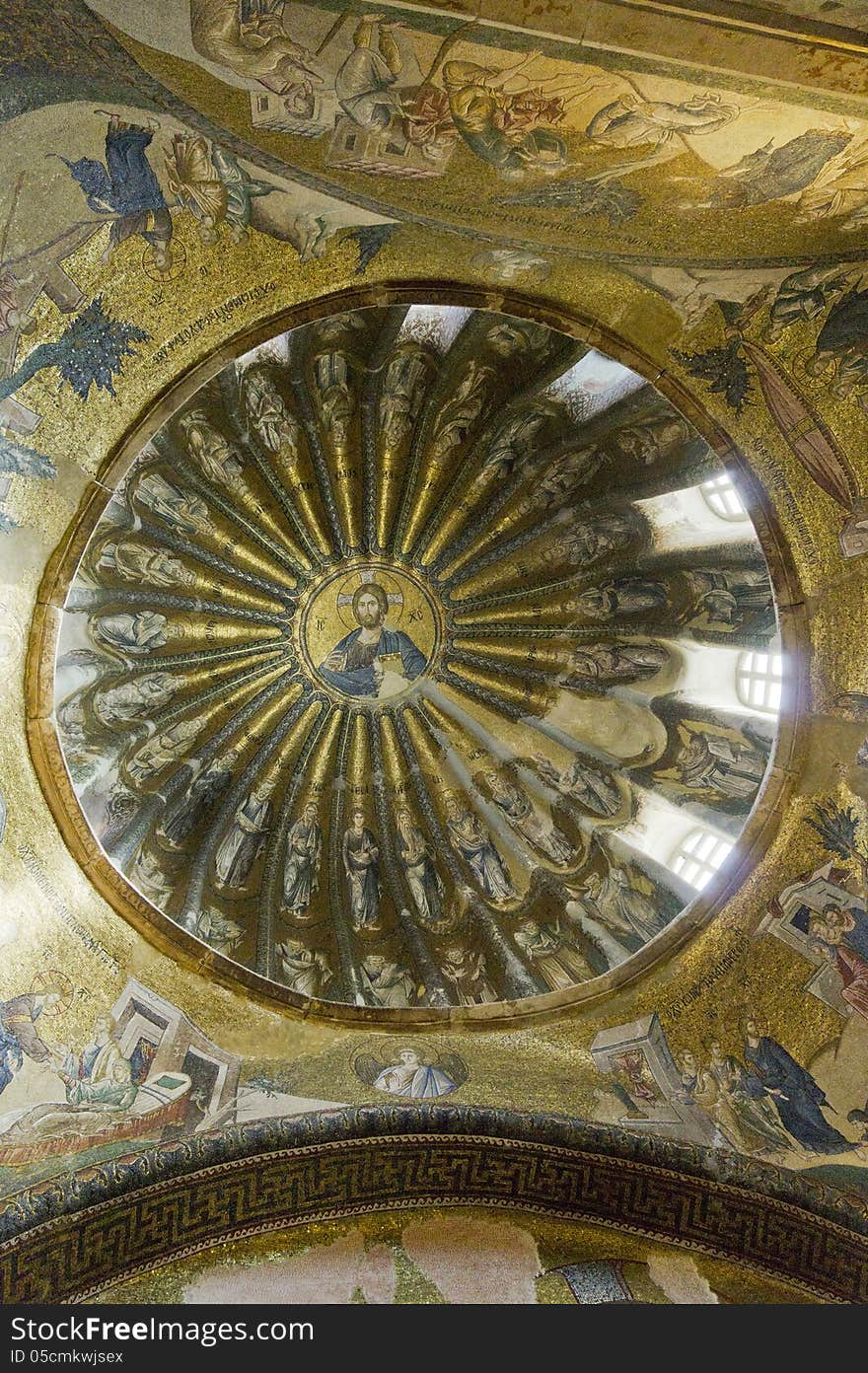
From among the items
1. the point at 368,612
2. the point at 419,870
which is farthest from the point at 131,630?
the point at 419,870

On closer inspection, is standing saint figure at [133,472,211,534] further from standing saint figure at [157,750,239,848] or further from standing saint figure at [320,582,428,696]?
standing saint figure at [157,750,239,848]

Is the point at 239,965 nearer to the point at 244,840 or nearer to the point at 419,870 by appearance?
the point at 244,840

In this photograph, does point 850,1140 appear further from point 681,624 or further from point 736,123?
point 736,123

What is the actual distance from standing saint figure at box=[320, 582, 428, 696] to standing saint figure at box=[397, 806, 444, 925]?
1.49 metres

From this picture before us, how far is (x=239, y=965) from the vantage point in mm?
12047

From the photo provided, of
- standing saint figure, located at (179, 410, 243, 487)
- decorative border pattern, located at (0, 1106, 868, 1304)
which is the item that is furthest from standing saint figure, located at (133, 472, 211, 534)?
decorative border pattern, located at (0, 1106, 868, 1304)

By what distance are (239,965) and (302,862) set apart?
5.50 feet

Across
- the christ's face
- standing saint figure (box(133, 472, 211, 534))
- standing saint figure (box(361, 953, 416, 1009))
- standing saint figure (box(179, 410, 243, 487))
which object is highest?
standing saint figure (box(179, 410, 243, 487))

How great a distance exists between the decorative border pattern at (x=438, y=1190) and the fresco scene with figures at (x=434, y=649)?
0.13 ft

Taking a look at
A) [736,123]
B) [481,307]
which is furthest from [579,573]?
[736,123]

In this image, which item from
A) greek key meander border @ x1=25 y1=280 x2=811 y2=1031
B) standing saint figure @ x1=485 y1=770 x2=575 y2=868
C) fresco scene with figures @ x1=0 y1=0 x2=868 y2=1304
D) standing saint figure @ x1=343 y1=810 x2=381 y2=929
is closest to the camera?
fresco scene with figures @ x1=0 y1=0 x2=868 y2=1304

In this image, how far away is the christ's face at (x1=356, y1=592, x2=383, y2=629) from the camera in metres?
13.9

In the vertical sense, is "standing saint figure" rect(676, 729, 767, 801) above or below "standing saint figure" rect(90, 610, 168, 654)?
below

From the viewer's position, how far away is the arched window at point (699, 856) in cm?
1196
